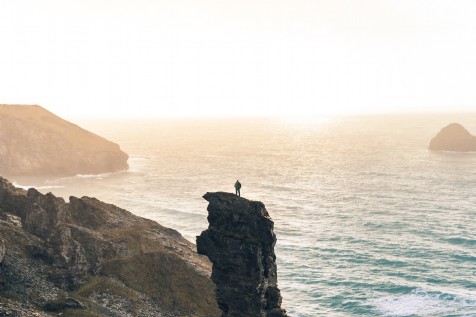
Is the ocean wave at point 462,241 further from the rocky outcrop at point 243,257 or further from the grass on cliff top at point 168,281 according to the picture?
the rocky outcrop at point 243,257

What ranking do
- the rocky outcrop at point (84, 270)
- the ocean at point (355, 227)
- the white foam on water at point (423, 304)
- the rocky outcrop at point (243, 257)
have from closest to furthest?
the rocky outcrop at point (243, 257) → the rocky outcrop at point (84, 270) → the white foam on water at point (423, 304) → the ocean at point (355, 227)

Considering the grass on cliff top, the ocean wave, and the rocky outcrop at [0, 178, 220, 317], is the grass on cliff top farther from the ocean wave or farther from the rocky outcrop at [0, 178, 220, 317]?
the ocean wave

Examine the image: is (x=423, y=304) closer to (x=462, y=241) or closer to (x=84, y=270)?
(x=462, y=241)

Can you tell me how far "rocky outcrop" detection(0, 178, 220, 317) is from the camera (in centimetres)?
5669

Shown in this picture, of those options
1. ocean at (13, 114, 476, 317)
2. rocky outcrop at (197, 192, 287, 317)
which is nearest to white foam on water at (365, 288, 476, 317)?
ocean at (13, 114, 476, 317)

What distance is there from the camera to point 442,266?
3415 inches

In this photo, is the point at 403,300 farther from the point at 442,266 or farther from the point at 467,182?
the point at 467,182

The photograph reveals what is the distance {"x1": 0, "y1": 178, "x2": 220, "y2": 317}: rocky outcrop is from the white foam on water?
1100 inches

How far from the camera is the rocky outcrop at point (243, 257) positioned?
179 ft

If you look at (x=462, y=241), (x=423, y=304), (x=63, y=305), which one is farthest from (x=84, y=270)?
(x=462, y=241)

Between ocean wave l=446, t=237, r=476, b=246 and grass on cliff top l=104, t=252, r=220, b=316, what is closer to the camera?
grass on cliff top l=104, t=252, r=220, b=316

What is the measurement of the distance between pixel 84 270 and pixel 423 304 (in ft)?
176

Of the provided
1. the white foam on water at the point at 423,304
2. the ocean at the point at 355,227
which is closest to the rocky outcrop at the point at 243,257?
the ocean at the point at 355,227

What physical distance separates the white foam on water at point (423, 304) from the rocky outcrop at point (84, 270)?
91.6 ft
